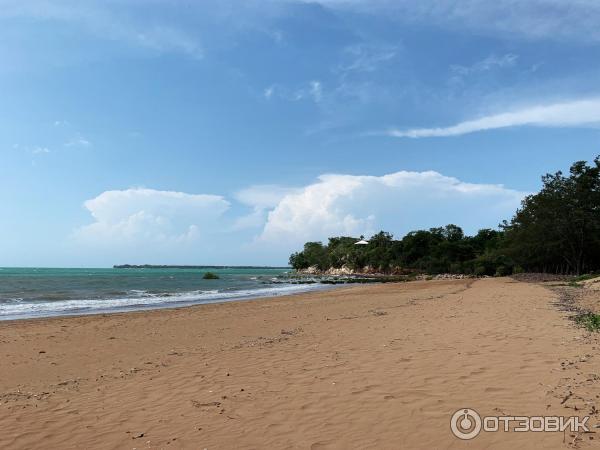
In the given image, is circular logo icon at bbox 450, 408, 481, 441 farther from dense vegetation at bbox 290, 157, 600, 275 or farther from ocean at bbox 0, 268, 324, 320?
dense vegetation at bbox 290, 157, 600, 275

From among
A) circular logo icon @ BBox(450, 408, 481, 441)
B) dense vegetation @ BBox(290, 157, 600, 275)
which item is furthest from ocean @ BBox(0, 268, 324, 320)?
dense vegetation @ BBox(290, 157, 600, 275)

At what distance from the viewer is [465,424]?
4957 mm

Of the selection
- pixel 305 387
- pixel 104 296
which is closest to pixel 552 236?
pixel 104 296

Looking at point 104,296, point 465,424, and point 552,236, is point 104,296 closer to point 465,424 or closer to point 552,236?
point 465,424

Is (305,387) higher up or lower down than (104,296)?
higher up

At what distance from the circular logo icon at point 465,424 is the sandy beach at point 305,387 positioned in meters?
0.09

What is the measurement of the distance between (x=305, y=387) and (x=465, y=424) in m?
2.49

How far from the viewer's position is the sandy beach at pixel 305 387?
4961mm

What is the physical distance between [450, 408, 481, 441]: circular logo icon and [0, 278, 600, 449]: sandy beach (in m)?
0.09

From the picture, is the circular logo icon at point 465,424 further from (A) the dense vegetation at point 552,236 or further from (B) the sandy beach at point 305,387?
(A) the dense vegetation at point 552,236

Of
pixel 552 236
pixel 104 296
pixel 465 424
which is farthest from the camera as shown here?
pixel 552 236

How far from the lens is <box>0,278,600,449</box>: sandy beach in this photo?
16.3 ft

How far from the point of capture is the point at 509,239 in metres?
61.4

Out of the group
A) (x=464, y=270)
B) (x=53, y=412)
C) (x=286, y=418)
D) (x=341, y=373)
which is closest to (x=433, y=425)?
(x=286, y=418)
